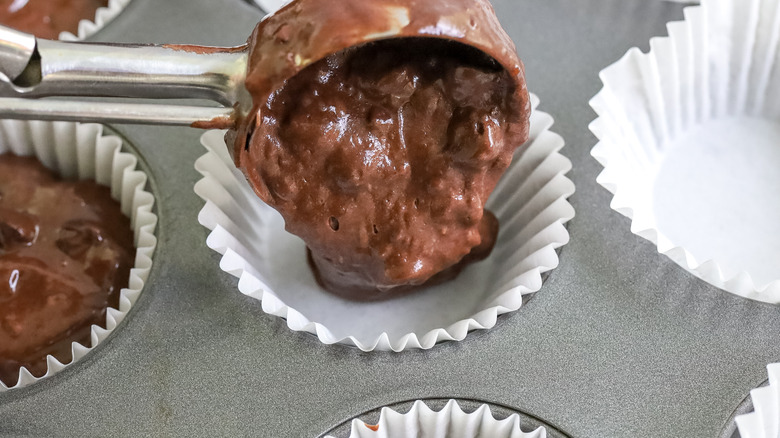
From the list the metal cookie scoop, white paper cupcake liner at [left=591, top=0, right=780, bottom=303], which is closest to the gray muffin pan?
white paper cupcake liner at [left=591, top=0, right=780, bottom=303]

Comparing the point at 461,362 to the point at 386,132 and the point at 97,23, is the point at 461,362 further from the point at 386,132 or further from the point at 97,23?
the point at 97,23

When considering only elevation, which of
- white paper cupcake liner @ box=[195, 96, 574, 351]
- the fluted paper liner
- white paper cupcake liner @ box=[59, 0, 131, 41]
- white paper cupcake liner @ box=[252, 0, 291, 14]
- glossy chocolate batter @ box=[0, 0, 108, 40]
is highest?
glossy chocolate batter @ box=[0, 0, 108, 40]

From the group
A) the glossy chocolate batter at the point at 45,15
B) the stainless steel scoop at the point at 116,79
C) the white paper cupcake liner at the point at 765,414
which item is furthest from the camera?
the glossy chocolate batter at the point at 45,15

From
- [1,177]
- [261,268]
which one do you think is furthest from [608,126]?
[1,177]

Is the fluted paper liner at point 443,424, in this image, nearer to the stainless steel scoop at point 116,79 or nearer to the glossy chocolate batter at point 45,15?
the stainless steel scoop at point 116,79

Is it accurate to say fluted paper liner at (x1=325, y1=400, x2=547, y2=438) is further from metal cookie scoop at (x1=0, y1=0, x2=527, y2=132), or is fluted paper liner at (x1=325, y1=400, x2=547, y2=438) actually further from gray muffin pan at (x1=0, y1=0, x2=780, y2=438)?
metal cookie scoop at (x1=0, y1=0, x2=527, y2=132)

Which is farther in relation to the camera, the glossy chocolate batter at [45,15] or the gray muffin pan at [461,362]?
the glossy chocolate batter at [45,15]

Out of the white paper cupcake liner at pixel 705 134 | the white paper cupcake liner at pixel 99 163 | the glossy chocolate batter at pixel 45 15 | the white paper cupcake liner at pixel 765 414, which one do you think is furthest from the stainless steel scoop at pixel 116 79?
the glossy chocolate batter at pixel 45 15
